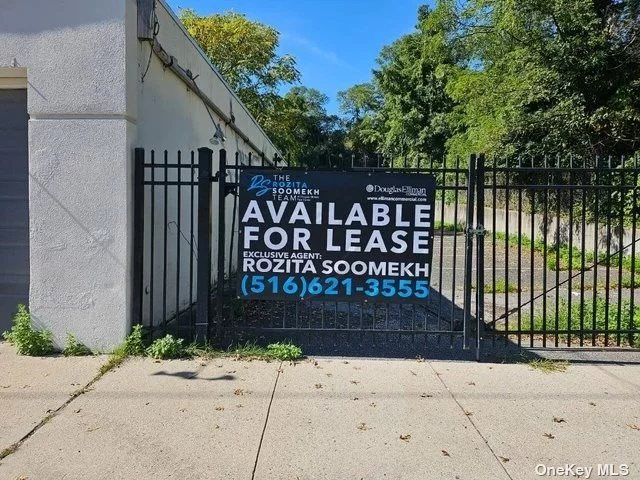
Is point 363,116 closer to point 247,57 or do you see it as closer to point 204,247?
point 247,57

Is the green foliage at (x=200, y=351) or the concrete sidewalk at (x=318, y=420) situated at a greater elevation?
the green foliage at (x=200, y=351)

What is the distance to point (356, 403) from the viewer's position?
441 centimetres

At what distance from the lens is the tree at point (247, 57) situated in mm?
27406

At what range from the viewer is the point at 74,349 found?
18.0ft

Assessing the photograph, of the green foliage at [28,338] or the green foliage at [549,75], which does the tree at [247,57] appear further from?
the green foliage at [28,338]

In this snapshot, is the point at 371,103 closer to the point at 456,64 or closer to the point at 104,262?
the point at 456,64

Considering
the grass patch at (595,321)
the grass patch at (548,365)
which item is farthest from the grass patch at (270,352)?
the grass patch at (595,321)

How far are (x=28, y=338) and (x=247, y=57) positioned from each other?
2460cm

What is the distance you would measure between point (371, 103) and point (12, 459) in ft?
177

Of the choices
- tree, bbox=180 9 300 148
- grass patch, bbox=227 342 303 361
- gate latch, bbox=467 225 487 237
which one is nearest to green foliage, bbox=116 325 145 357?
grass patch, bbox=227 342 303 361

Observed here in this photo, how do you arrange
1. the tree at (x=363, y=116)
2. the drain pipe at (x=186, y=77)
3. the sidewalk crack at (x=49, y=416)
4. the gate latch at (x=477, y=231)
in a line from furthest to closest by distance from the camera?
the tree at (x=363, y=116)
the drain pipe at (x=186, y=77)
the gate latch at (x=477, y=231)
the sidewalk crack at (x=49, y=416)

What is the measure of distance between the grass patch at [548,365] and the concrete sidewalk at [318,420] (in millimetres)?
95

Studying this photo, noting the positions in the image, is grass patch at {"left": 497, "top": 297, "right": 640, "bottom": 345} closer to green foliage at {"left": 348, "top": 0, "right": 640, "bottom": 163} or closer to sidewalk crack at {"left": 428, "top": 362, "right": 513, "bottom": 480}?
sidewalk crack at {"left": 428, "top": 362, "right": 513, "bottom": 480}

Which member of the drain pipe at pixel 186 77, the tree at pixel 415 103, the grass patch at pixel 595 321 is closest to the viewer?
the drain pipe at pixel 186 77
